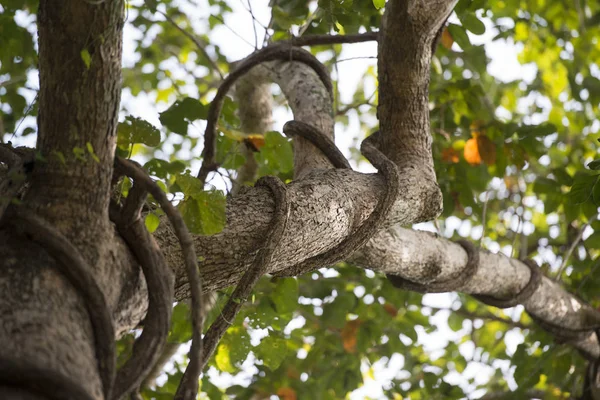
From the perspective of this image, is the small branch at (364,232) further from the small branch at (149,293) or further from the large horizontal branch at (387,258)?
the small branch at (149,293)

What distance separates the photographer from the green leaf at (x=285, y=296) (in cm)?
190

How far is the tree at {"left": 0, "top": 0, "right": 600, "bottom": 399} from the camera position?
83 cm

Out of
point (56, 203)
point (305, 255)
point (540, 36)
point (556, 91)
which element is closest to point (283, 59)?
point (305, 255)

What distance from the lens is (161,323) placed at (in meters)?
0.88

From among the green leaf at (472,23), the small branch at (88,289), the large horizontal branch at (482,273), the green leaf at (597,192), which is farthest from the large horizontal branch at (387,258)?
the green leaf at (472,23)

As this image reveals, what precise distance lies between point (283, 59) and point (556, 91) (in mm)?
2882

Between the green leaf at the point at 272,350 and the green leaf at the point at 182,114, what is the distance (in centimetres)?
66

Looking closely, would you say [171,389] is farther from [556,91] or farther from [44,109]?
[556,91]

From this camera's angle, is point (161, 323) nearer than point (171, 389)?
Yes

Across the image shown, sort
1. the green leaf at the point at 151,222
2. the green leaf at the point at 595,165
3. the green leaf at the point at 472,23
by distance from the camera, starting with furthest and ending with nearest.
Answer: the green leaf at the point at 472,23 < the green leaf at the point at 595,165 < the green leaf at the point at 151,222

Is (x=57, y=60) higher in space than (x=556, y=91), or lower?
lower

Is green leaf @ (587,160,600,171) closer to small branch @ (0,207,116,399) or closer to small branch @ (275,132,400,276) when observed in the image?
small branch @ (275,132,400,276)

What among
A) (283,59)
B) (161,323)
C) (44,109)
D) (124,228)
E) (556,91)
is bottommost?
(161,323)

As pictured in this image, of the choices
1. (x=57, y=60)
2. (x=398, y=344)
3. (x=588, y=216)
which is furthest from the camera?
(x=398, y=344)
